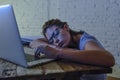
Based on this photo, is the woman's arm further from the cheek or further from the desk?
the cheek

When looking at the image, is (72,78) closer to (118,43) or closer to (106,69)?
(106,69)

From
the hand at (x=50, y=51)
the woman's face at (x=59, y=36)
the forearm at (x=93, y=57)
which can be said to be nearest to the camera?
the forearm at (x=93, y=57)

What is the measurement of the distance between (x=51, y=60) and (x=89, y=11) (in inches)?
134

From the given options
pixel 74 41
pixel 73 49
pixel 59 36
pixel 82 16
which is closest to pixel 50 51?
pixel 73 49

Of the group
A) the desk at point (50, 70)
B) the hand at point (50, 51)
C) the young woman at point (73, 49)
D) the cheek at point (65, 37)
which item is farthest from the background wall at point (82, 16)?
the desk at point (50, 70)

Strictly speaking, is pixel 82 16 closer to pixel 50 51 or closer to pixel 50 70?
pixel 50 51

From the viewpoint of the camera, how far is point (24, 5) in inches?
232

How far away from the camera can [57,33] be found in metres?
1.48

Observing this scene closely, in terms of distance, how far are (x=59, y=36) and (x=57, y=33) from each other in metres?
0.03

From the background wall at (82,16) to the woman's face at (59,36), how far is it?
9.09ft

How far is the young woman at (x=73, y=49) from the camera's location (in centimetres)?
111

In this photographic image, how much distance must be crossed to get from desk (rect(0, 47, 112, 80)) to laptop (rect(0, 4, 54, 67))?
40mm

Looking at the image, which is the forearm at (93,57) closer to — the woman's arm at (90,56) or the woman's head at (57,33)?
the woman's arm at (90,56)

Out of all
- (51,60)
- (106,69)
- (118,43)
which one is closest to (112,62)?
(106,69)
